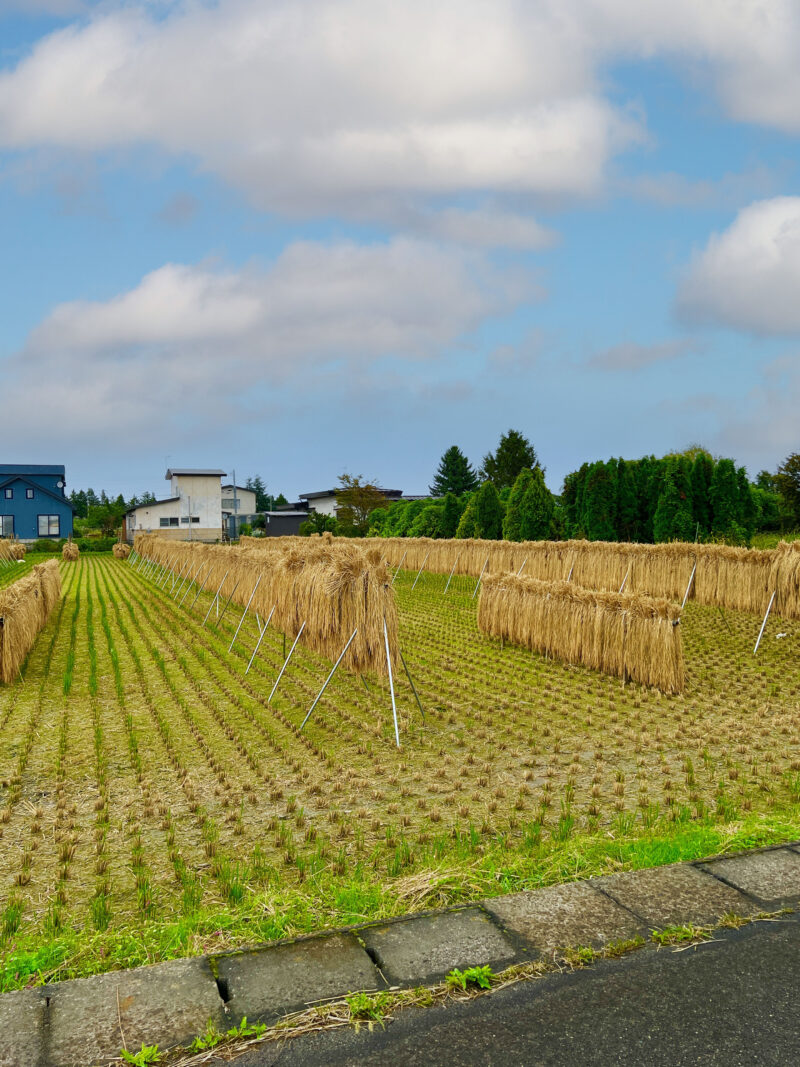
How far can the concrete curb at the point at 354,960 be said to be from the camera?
3006mm

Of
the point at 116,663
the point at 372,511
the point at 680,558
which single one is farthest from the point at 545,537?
the point at 372,511

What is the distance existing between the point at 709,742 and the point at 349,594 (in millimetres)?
4285

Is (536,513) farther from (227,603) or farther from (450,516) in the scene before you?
(227,603)

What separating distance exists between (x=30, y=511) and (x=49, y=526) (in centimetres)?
173

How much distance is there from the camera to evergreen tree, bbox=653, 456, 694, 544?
2915 cm

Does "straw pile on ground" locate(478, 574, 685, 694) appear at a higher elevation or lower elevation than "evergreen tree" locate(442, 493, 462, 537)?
lower

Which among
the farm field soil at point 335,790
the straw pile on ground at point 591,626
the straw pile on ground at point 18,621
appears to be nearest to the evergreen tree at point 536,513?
the straw pile on ground at point 591,626

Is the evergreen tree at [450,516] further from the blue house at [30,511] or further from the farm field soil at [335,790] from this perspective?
the blue house at [30,511]

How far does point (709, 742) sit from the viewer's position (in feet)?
26.8

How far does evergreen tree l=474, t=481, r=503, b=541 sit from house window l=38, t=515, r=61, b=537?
1474 inches

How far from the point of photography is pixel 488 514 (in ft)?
117

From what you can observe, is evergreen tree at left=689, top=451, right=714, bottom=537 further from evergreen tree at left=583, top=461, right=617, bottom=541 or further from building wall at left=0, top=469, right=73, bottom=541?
building wall at left=0, top=469, right=73, bottom=541

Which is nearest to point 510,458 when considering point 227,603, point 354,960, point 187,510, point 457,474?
point 457,474

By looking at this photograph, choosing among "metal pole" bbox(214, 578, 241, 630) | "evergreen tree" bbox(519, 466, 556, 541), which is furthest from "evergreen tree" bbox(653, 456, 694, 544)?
"metal pole" bbox(214, 578, 241, 630)
